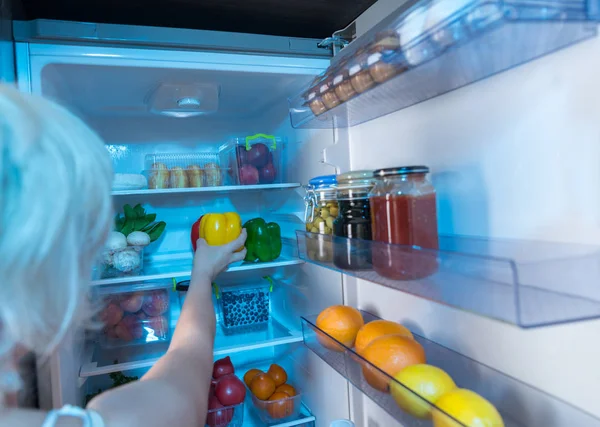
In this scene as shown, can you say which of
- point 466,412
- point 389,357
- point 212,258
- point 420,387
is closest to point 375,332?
point 389,357

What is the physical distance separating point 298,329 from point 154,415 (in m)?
1.03

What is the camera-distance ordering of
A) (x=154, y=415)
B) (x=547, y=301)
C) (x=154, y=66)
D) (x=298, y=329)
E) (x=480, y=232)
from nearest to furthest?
(x=547, y=301) < (x=154, y=415) < (x=480, y=232) < (x=154, y=66) < (x=298, y=329)

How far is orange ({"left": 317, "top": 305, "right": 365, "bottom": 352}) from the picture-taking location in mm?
1076

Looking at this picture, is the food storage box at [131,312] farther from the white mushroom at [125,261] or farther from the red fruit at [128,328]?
the white mushroom at [125,261]

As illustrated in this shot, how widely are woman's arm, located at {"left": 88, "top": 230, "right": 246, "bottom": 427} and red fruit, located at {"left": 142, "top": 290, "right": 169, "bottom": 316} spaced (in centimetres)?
40

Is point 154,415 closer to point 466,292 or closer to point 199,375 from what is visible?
point 199,375

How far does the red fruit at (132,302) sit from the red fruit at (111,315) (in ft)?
0.07

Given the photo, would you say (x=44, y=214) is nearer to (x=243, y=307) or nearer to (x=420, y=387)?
(x=420, y=387)

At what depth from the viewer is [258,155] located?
165 centimetres

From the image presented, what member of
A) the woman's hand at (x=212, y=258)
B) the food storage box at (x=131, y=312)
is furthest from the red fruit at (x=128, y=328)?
the woman's hand at (x=212, y=258)

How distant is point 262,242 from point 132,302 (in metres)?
0.49

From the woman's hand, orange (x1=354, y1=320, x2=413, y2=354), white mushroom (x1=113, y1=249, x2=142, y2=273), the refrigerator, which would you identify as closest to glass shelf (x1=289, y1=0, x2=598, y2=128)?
the refrigerator

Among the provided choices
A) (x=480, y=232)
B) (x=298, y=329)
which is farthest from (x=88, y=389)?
(x=480, y=232)

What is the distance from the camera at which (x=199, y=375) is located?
3.00ft
